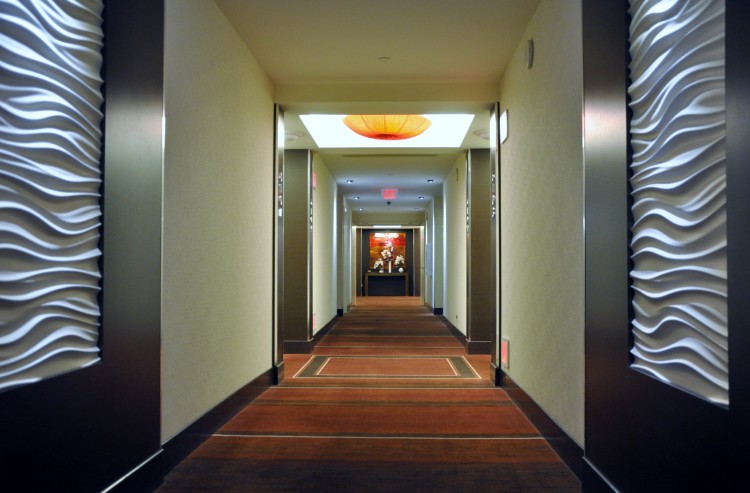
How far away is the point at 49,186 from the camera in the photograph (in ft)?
6.01

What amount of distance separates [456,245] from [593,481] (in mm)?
6149

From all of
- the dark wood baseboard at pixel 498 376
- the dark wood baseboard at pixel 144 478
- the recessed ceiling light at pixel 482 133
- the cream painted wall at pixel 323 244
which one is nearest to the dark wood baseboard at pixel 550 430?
the dark wood baseboard at pixel 498 376

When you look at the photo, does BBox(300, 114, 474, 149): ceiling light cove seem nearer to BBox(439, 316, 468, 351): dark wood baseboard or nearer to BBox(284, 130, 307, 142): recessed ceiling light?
BBox(284, 130, 307, 142): recessed ceiling light

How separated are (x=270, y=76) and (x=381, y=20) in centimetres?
153

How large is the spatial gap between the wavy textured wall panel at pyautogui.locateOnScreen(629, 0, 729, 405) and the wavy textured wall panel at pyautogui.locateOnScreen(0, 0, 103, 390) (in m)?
1.95

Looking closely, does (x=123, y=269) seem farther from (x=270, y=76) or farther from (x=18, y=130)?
(x=270, y=76)

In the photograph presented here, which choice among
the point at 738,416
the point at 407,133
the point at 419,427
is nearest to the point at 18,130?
the point at 738,416

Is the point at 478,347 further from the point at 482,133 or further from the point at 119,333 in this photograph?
the point at 119,333

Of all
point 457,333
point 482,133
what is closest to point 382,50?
point 482,133

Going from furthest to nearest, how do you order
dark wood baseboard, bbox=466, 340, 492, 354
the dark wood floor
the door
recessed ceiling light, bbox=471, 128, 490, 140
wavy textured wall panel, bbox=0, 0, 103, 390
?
1. dark wood baseboard, bbox=466, 340, 492, 354
2. recessed ceiling light, bbox=471, 128, 490, 140
3. the dark wood floor
4. wavy textured wall panel, bbox=0, 0, 103, 390
5. the door

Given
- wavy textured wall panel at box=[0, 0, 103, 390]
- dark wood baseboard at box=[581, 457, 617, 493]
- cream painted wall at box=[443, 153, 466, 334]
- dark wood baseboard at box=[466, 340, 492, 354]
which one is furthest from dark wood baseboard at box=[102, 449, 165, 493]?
cream painted wall at box=[443, 153, 466, 334]

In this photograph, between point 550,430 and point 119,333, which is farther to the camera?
point 550,430

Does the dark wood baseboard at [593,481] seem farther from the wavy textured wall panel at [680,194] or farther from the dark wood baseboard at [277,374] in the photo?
the dark wood baseboard at [277,374]

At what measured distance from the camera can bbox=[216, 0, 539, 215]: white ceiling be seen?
362 cm
